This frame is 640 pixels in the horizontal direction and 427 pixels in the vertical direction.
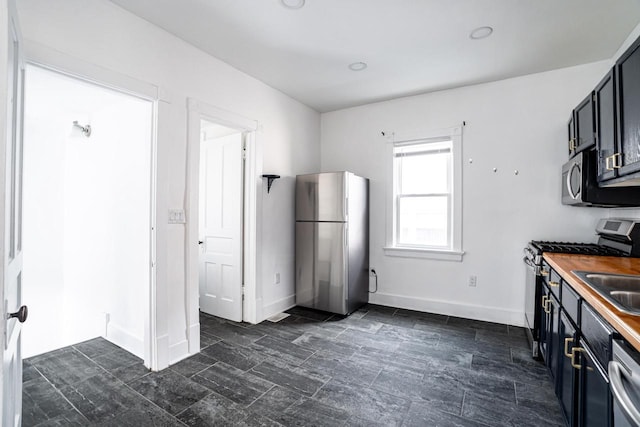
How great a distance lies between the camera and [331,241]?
369 cm

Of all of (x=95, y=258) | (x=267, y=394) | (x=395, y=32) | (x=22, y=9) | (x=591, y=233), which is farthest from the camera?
(x=95, y=258)

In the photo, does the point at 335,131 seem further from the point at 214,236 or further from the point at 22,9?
the point at 22,9

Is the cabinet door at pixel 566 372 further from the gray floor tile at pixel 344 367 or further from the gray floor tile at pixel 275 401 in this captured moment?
the gray floor tile at pixel 275 401

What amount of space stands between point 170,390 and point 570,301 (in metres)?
2.59

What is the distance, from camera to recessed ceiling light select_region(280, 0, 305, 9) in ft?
7.04

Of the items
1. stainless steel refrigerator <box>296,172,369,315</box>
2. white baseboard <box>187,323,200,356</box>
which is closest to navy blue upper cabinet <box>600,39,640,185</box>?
stainless steel refrigerator <box>296,172,369,315</box>

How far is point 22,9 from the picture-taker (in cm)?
175

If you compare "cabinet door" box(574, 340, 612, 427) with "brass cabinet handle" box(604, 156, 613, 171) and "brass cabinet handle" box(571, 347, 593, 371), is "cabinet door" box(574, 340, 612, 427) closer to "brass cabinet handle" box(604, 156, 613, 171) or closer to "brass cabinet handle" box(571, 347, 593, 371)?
"brass cabinet handle" box(571, 347, 593, 371)

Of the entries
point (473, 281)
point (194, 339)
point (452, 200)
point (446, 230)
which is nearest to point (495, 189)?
point (452, 200)

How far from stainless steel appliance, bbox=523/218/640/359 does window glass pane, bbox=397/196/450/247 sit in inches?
42.4

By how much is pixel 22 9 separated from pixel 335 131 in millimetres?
3361

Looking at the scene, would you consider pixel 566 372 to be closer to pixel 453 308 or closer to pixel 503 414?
pixel 503 414

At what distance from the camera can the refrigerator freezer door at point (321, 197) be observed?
362cm

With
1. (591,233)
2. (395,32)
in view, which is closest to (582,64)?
(591,233)
